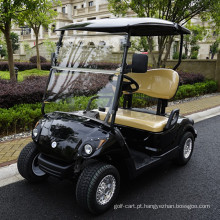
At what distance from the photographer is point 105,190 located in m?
2.49

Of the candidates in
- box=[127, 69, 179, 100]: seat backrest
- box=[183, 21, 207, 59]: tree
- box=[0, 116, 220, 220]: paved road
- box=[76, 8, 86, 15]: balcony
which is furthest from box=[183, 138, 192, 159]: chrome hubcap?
box=[76, 8, 86, 15]: balcony

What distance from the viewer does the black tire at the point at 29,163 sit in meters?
2.79

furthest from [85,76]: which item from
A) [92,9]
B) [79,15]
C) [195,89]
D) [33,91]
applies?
[79,15]

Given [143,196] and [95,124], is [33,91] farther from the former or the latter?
[143,196]

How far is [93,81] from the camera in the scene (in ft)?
9.40

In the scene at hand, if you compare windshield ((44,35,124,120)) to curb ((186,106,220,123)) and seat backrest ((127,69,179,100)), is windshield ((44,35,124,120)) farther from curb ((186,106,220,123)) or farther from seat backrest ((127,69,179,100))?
curb ((186,106,220,123))


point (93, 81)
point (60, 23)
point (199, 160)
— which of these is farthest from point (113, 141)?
point (60, 23)

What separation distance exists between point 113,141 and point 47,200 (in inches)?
40.0

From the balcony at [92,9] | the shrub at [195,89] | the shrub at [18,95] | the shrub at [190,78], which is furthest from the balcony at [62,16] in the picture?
the shrub at [18,95]

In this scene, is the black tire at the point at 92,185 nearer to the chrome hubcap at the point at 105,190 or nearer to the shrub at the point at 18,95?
the chrome hubcap at the point at 105,190

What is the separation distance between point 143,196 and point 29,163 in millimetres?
1354

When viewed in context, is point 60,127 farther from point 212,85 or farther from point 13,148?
point 212,85

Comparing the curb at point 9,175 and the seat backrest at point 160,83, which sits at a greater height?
the seat backrest at point 160,83

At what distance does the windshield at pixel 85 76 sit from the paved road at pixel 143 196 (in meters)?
0.97
